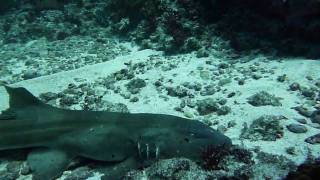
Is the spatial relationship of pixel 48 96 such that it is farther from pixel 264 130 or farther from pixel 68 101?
pixel 264 130

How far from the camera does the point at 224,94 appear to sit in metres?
7.65

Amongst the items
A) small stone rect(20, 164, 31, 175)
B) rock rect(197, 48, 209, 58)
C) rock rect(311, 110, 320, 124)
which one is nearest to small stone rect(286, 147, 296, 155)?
rock rect(311, 110, 320, 124)

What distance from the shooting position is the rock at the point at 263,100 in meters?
7.00

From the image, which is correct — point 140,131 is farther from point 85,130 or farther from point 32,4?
point 32,4

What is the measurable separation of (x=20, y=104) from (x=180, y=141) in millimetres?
2861

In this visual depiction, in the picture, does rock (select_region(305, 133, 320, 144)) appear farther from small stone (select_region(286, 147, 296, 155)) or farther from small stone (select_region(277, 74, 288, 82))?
small stone (select_region(277, 74, 288, 82))

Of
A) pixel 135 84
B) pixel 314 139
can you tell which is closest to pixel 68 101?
pixel 135 84

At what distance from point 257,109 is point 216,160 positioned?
208 centimetres

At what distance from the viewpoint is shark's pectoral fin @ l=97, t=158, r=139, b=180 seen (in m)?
5.28

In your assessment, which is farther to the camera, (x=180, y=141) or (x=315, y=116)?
(x=315, y=116)

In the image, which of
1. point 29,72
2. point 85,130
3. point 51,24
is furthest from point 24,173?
point 51,24

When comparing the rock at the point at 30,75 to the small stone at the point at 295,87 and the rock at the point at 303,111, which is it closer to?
the small stone at the point at 295,87

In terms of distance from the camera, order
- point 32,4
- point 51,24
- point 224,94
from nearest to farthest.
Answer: point 224,94 < point 51,24 < point 32,4

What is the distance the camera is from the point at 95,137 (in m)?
5.80
